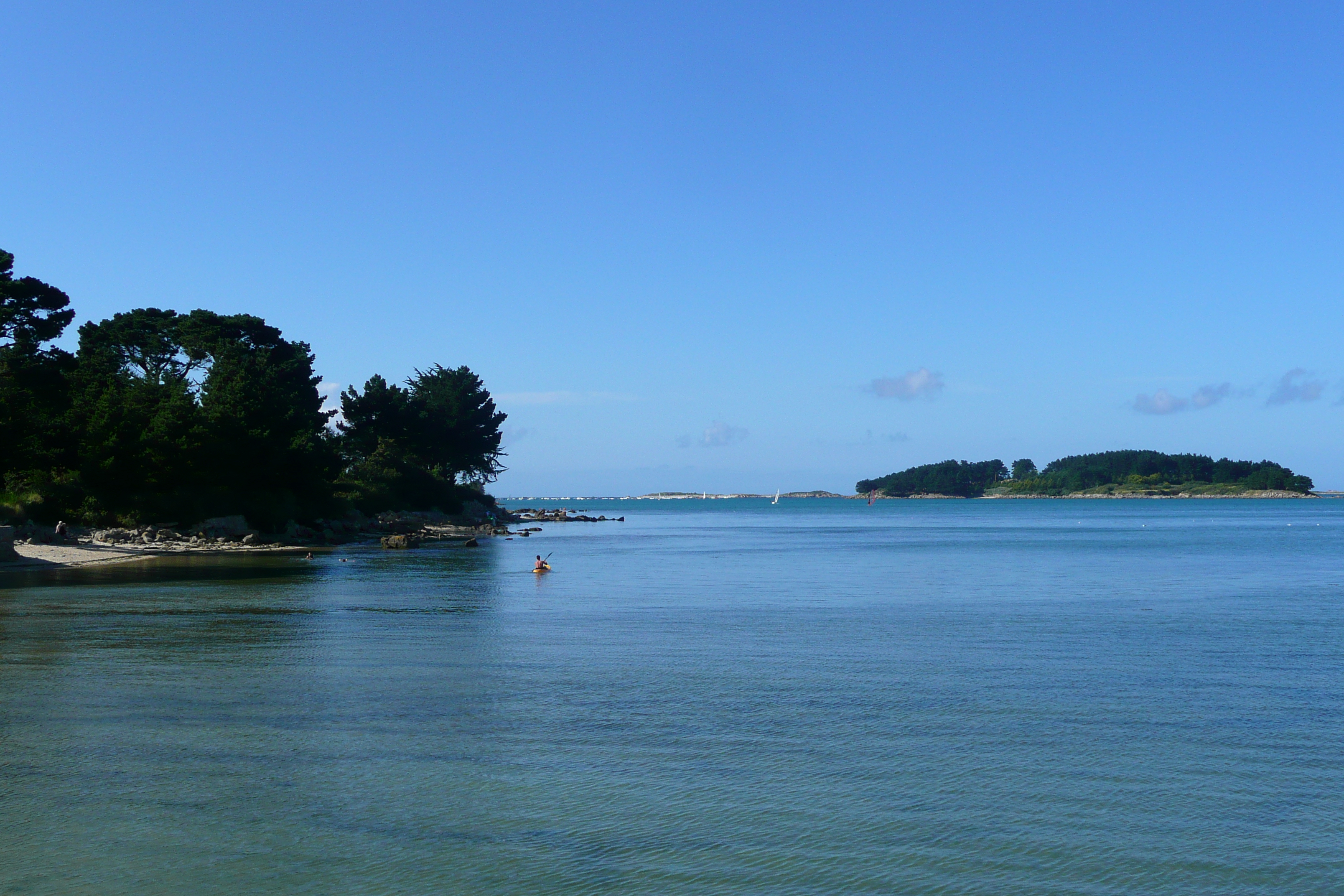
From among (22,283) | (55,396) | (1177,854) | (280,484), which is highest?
(22,283)

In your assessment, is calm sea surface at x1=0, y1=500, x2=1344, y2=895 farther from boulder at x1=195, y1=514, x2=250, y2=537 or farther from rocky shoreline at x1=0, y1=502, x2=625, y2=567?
boulder at x1=195, y1=514, x2=250, y2=537

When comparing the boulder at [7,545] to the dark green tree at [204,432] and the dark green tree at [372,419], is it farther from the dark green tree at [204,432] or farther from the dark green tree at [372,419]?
the dark green tree at [372,419]

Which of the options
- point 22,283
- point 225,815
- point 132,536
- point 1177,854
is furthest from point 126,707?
point 22,283

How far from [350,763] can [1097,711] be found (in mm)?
10384

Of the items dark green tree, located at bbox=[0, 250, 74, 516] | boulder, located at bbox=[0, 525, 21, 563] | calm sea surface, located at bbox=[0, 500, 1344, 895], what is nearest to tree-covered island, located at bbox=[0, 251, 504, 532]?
dark green tree, located at bbox=[0, 250, 74, 516]

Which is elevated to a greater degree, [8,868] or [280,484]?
[280,484]

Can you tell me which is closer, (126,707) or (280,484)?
(126,707)

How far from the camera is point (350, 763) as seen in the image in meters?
12.2

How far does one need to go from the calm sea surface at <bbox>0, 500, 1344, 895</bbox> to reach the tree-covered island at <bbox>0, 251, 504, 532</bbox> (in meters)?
29.5

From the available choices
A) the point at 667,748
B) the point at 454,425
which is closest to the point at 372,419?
the point at 454,425

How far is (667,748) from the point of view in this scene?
13094 mm

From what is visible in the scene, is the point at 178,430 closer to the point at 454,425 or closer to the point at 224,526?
the point at 224,526

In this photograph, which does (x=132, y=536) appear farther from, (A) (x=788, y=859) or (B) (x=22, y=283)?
(A) (x=788, y=859)

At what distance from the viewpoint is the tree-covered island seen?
5588cm
